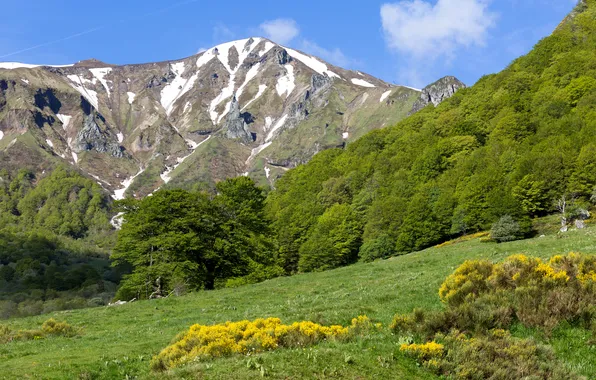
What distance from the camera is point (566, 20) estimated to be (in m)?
137

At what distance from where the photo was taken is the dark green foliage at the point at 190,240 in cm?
4416

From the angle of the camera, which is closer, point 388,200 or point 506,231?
point 506,231

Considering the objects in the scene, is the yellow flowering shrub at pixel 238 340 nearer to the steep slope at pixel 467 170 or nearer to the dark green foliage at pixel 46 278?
the dark green foliage at pixel 46 278

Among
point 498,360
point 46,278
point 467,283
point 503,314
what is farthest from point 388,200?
point 46,278

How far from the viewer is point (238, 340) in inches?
512

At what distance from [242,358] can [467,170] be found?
81338 millimetres

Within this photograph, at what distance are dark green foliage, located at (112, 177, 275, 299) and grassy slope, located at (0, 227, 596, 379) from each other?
32.4 ft

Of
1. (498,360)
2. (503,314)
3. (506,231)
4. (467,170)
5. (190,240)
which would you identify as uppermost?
(467,170)

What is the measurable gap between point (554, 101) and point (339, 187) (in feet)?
165

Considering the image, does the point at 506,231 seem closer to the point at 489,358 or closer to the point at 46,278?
the point at 489,358

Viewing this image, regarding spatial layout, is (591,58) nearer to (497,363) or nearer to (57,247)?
(497,363)

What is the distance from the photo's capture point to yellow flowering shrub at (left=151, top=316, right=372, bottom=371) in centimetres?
1220

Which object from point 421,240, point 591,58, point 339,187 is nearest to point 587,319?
point 421,240

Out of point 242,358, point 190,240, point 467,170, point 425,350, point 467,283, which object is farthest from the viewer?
point 467,170
